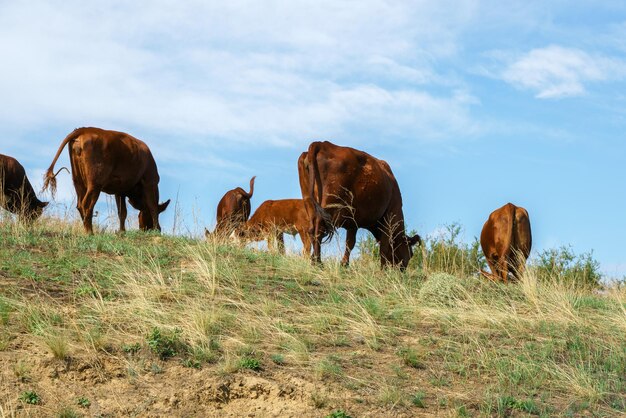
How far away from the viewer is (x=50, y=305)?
8.99m

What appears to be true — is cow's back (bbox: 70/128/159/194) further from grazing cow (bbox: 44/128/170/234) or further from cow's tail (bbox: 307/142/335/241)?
cow's tail (bbox: 307/142/335/241)

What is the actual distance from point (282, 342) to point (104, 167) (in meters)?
6.87

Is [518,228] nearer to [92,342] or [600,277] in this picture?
[600,277]

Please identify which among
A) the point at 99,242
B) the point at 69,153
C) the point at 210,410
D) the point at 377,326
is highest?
the point at 69,153

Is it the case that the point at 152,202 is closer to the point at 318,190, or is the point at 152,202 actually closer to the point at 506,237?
the point at 318,190

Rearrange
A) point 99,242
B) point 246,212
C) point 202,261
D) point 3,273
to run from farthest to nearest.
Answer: point 246,212 < point 99,242 < point 202,261 < point 3,273

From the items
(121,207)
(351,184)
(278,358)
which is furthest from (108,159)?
(278,358)

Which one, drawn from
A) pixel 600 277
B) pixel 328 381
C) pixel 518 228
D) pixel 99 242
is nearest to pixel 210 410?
pixel 328 381

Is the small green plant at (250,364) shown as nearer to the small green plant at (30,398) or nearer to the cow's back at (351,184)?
the small green plant at (30,398)

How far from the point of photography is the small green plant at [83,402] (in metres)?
7.15

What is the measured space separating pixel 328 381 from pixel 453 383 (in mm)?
1169

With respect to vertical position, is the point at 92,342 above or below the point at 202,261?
below

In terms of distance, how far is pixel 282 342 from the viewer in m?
8.41

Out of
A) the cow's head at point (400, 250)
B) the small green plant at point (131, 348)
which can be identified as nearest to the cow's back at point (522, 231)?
the cow's head at point (400, 250)
